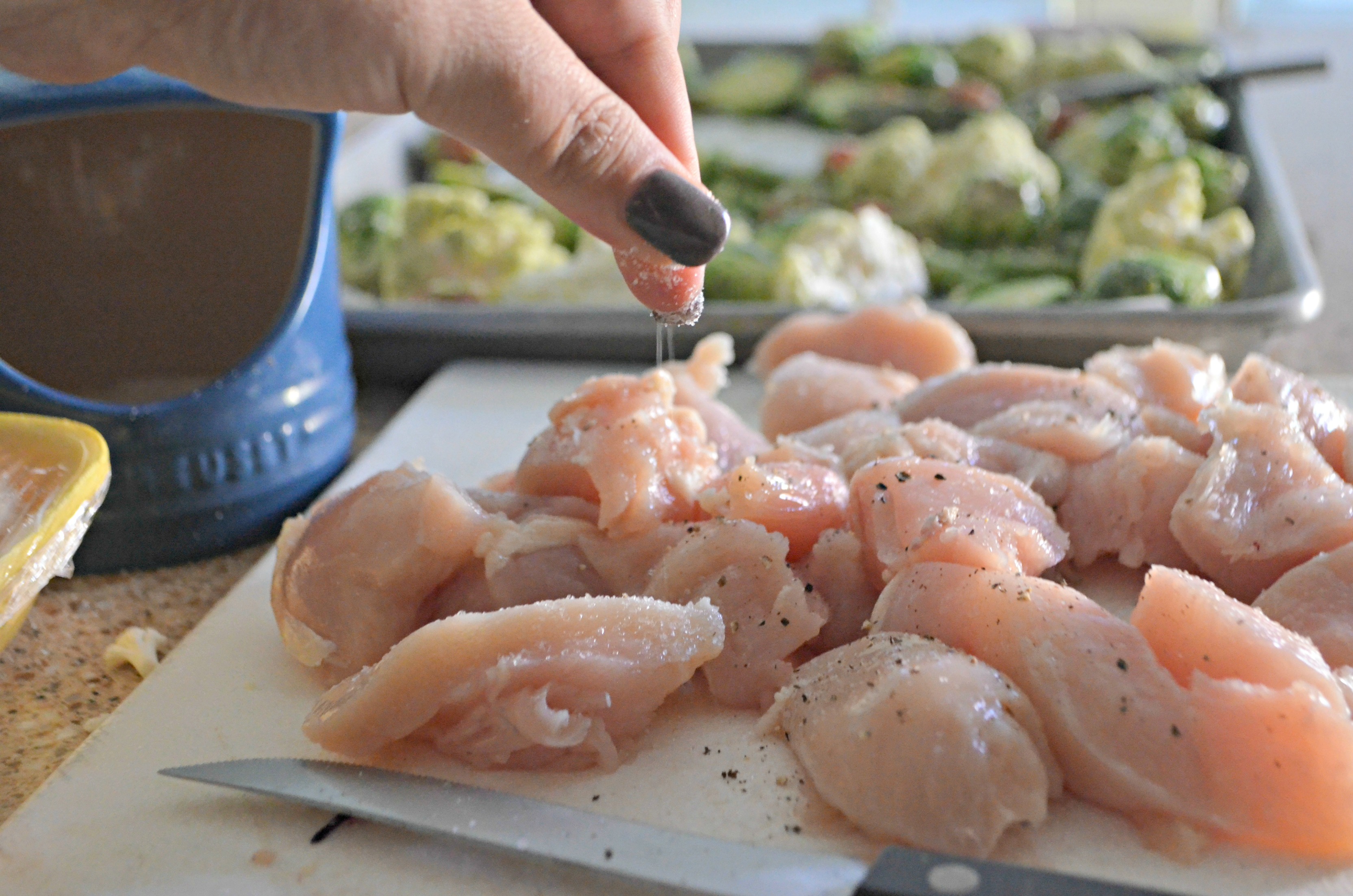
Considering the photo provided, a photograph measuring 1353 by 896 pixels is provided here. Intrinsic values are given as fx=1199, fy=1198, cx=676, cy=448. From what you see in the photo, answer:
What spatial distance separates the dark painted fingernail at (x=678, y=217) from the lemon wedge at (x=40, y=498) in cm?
59

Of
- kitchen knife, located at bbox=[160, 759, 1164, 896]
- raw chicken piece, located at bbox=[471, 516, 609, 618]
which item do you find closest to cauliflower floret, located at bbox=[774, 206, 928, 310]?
raw chicken piece, located at bbox=[471, 516, 609, 618]

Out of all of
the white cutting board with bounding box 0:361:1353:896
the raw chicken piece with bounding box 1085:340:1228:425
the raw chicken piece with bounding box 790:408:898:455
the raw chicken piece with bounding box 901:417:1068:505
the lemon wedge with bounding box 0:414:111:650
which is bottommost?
the white cutting board with bounding box 0:361:1353:896

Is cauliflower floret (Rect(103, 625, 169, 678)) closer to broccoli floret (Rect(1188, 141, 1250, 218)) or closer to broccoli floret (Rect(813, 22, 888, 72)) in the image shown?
broccoli floret (Rect(1188, 141, 1250, 218))

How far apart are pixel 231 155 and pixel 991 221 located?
Answer: 180 cm

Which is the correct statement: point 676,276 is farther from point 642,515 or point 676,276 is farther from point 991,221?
point 991,221

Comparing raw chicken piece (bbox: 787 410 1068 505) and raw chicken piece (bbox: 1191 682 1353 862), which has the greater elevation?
raw chicken piece (bbox: 787 410 1068 505)

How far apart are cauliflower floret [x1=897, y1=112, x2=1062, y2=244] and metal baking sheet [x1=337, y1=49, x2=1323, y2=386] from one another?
1.91 ft

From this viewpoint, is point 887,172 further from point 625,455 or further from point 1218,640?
point 1218,640

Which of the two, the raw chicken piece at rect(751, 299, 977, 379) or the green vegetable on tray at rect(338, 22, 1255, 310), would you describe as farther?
the green vegetable on tray at rect(338, 22, 1255, 310)

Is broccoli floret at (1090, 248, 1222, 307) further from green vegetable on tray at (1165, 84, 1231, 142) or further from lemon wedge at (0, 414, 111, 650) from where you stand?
lemon wedge at (0, 414, 111, 650)

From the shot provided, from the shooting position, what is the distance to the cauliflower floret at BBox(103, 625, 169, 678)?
1.35 m

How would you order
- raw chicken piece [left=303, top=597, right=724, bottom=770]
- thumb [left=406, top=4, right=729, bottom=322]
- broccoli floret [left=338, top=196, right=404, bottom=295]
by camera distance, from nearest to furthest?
thumb [left=406, top=4, right=729, bottom=322] < raw chicken piece [left=303, top=597, right=724, bottom=770] < broccoli floret [left=338, top=196, right=404, bottom=295]

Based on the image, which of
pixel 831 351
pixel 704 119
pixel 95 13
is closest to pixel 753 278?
pixel 831 351

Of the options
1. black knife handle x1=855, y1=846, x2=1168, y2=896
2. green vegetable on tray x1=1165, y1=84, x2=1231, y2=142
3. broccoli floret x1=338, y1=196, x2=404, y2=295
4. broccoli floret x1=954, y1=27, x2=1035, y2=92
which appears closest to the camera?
black knife handle x1=855, y1=846, x2=1168, y2=896
